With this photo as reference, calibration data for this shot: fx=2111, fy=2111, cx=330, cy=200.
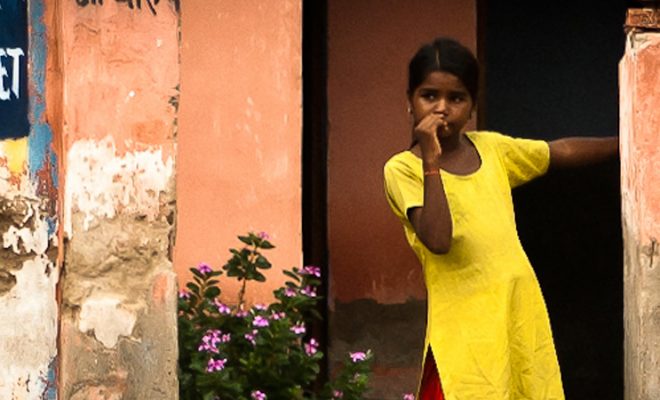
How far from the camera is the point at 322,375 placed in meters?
8.22

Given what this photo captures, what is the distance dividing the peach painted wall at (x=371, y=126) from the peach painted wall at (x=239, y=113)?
576 millimetres

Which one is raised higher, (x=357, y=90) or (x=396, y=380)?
(x=357, y=90)

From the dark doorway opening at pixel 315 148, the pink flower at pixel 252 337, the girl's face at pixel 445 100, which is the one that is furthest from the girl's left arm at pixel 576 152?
the dark doorway opening at pixel 315 148

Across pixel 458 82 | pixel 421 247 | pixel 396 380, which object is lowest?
pixel 396 380

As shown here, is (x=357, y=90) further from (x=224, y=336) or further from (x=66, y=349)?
(x=66, y=349)

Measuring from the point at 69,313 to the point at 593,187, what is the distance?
1.99 m

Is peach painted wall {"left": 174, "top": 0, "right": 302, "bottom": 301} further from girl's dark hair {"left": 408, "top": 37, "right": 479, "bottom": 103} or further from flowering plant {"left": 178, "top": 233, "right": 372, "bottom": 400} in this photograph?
girl's dark hair {"left": 408, "top": 37, "right": 479, "bottom": 103}

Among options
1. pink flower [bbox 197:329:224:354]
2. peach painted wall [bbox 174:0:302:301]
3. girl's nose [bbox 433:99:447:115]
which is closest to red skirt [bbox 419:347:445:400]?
girl's nose [bbox 433:99:447:115]

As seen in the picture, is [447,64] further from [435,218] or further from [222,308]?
[222,308]

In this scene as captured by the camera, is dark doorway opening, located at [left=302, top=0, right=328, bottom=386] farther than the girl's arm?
Yes

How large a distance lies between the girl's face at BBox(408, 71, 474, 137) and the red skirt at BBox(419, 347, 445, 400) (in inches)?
24.2

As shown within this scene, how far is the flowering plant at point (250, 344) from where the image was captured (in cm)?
691

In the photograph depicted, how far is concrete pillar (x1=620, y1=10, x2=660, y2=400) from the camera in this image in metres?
6.09

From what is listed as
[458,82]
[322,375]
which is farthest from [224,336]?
[458,82]
